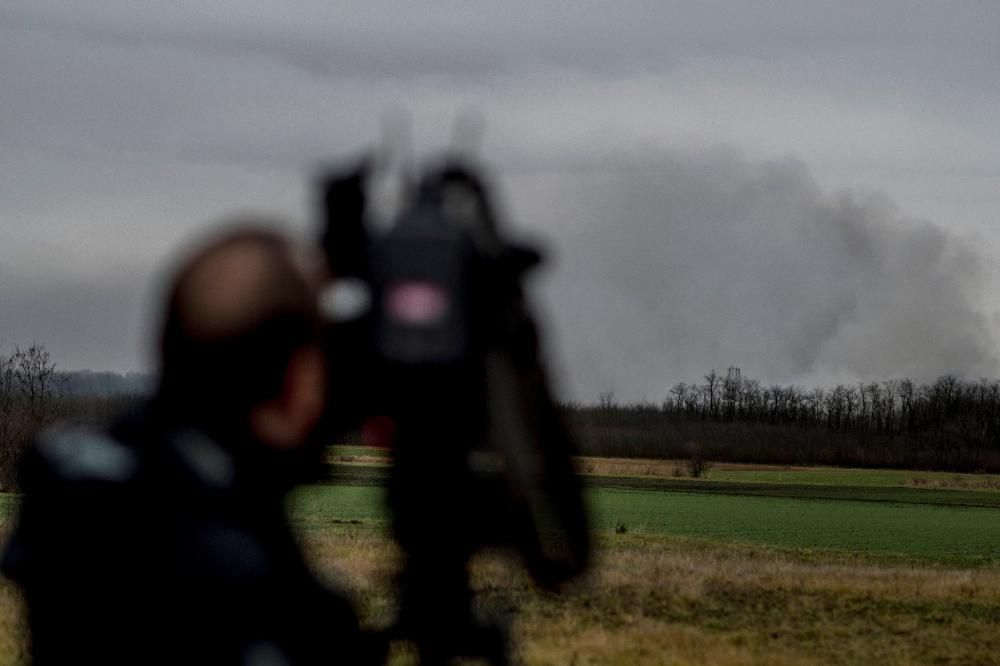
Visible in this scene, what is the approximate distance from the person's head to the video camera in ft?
0.60

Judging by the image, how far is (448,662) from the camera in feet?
8.16

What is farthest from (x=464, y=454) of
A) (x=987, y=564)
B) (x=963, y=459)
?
(x=963, y=459)

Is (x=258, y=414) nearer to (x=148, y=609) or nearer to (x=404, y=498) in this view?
(x=148, y=609)

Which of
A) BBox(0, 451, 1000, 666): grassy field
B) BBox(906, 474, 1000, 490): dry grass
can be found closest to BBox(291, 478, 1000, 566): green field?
BBox(0, 451, 1000, 666): grassy field

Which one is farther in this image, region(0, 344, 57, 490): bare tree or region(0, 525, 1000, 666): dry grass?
region(0, 344, 57, 490): bare tree

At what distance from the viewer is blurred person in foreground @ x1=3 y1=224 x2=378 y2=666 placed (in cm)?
162

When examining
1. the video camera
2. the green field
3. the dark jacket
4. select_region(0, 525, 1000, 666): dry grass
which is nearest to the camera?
the dark jacket

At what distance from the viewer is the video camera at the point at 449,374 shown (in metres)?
1.97

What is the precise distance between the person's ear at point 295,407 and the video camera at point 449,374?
0.54 feet

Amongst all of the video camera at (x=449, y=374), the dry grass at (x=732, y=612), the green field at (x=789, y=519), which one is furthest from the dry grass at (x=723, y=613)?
the green field at (x=789, y=519)

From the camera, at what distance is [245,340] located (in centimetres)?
171

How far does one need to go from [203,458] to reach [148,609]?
0.63 ft

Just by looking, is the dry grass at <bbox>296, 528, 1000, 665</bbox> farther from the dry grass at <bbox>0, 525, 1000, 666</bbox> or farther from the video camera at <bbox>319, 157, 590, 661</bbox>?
the video camera at <bbox>319, 157, 590, 661</bbox>

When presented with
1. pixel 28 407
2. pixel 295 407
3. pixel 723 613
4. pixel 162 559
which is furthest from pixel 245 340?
pixel 28 407
